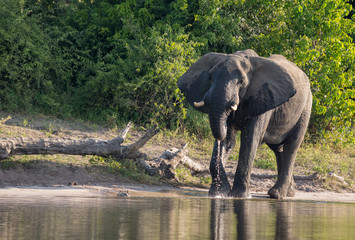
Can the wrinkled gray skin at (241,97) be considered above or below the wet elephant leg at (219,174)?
above

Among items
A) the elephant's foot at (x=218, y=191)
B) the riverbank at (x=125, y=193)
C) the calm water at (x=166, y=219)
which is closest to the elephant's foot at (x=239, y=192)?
the elephant's foot at (x=218, y=191)

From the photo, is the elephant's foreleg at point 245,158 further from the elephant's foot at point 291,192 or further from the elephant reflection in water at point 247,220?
the elephant's foot at point 291,192

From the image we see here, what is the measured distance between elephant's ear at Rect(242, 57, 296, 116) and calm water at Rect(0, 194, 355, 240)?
178cm

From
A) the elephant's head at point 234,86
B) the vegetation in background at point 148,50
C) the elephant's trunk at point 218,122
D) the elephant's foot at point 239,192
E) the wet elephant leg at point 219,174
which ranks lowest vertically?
the elephant's foot at point 239,192

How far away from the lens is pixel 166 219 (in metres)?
7.53

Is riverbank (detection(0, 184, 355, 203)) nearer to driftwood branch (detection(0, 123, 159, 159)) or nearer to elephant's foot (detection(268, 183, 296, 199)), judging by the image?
elephant's foot (detection(268, 183, 296, 199))

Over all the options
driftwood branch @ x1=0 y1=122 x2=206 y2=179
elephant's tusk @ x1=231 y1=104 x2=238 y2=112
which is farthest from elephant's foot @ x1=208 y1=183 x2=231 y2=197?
driftwood branch @ x1=0 y1=122 x2=206 y2=179

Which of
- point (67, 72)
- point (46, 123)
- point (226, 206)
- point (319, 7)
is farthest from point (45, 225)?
point (319, 7)

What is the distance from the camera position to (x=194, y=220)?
7.57 metres

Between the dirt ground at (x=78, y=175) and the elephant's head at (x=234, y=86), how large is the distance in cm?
178

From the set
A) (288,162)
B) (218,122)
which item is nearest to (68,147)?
(218,122)

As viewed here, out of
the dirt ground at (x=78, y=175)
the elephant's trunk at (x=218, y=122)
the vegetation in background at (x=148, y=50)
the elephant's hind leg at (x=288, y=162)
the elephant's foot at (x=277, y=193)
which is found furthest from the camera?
the vegetation in background at (x=148, y=50)

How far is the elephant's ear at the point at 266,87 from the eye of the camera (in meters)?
11.1

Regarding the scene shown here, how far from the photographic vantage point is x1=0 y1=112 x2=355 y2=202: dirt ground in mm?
10867
